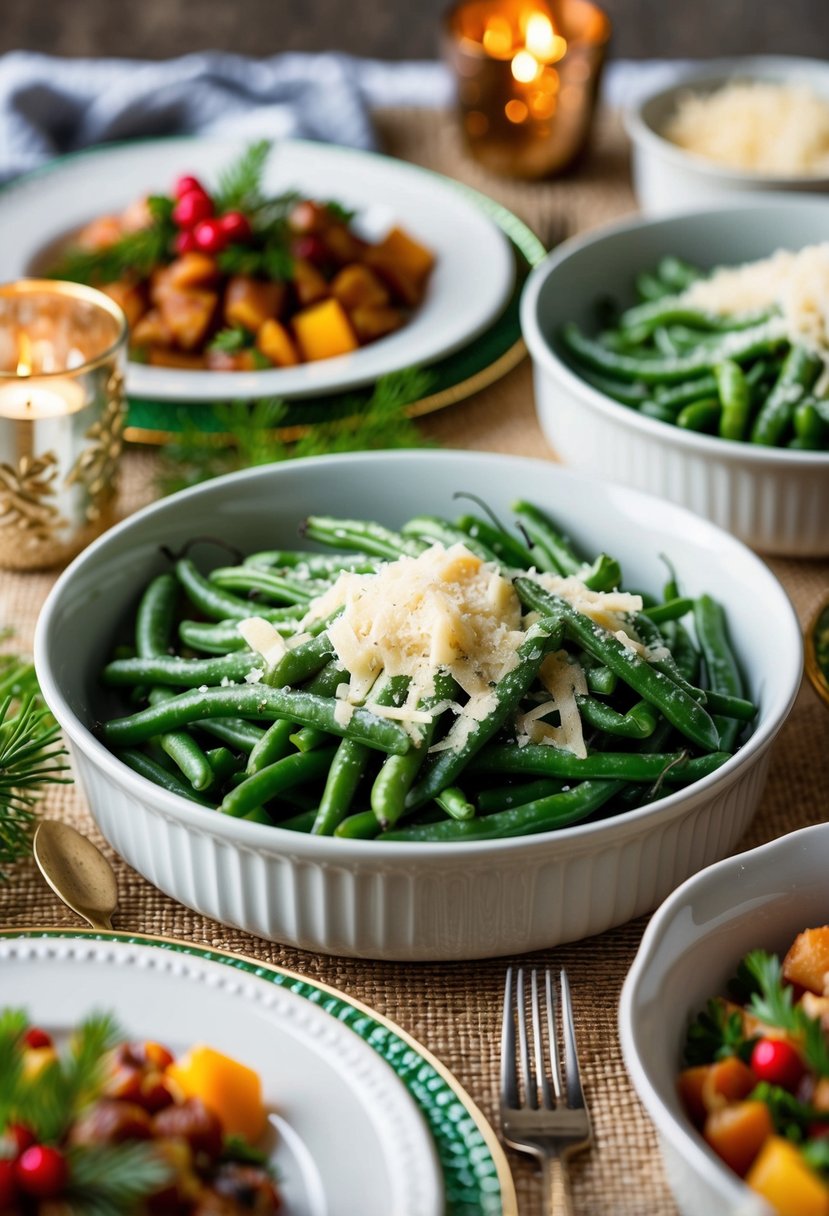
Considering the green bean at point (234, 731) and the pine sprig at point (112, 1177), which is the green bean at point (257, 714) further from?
the pine sprig at point (112, 1177)

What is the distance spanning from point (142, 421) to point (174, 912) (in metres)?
1.37

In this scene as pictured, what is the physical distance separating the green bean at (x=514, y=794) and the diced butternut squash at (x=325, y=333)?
1598 mm

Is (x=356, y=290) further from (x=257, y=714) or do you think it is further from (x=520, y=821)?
(x=520, y=821)

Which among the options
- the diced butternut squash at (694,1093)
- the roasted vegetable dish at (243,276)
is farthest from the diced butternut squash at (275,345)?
the diced butternut squash at (694,1093)

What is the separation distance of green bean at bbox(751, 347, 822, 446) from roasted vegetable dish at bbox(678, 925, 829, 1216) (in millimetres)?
1309

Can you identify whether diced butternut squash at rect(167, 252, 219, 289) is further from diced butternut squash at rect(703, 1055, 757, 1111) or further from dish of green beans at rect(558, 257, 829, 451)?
diced butternut squash at rect(703, 1055, 757, 1111)

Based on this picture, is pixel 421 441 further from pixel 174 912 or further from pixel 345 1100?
pixel 345 1100

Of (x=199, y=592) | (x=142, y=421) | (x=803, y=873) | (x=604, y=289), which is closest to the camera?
(x=803, y=873)

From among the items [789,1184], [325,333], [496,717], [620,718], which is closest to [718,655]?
[620,718]

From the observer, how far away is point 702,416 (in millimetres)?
2762

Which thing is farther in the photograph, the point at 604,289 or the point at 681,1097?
the point at 604,289

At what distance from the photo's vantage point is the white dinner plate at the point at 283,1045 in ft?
4.78

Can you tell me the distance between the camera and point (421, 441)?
3070 mm

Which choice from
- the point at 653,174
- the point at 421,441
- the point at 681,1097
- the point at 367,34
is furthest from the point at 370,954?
the point at 367,34
